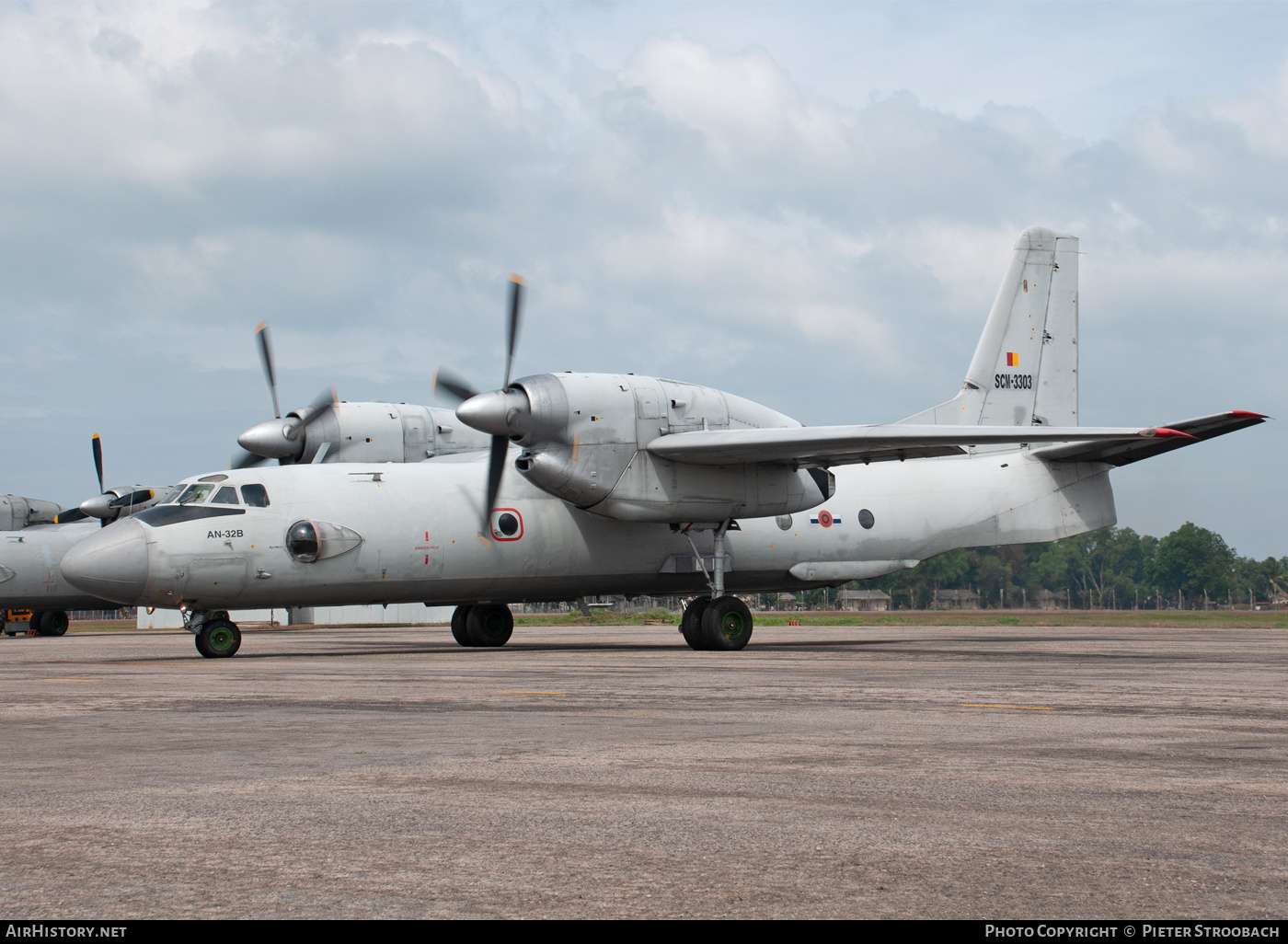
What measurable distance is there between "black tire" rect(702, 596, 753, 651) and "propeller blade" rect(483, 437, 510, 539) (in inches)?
179

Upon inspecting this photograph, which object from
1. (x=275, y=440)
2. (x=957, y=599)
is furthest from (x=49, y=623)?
(x=957, y=599)

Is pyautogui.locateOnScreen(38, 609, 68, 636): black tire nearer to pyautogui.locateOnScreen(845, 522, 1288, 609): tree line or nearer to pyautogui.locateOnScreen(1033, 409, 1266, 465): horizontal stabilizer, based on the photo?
pyautogui.locateOnScreen(1033, 409, 1266, 465): horizontal stabilizer

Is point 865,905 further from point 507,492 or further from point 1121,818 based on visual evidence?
point 507,492

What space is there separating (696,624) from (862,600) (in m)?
111

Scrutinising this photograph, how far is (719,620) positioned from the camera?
2305 centimetres

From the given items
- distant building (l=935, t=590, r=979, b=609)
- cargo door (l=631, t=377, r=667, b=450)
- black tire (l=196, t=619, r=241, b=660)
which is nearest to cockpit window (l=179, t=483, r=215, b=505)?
black tire (l=196, t=619, r=241, b=660)

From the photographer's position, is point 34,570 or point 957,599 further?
point 957,599

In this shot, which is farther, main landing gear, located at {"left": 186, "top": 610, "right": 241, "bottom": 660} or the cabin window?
main landing gear, located at {"left": 186, "top": 610, "right": 241, "bottom": 660}

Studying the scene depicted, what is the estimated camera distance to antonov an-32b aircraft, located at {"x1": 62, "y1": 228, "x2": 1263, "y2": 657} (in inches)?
828

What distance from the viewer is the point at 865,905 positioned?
13.4 feet

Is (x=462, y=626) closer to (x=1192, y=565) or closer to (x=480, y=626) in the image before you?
(x=480, y=626)

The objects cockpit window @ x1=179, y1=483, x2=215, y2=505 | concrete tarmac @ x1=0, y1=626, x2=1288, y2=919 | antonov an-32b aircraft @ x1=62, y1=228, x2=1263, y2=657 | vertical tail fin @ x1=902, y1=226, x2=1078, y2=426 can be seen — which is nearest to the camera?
concrete tarmac @ x1=0, y1=626, x2=1288, y2=919
